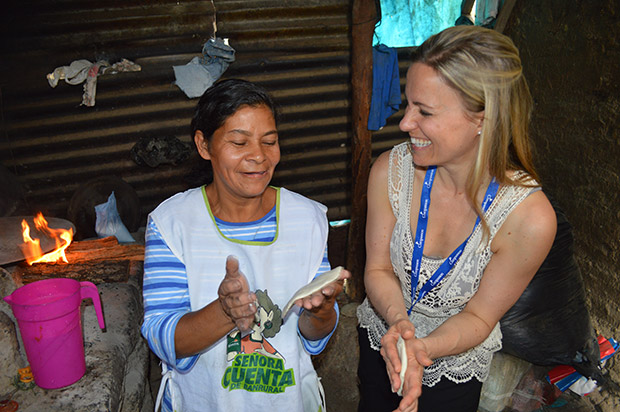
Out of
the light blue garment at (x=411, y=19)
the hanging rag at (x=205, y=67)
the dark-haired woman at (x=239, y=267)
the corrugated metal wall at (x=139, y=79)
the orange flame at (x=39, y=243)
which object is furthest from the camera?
the light blue garment at (x=411, y=19)

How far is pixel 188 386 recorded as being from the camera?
1806 mm

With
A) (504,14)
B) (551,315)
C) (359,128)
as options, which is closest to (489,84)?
(551,315)

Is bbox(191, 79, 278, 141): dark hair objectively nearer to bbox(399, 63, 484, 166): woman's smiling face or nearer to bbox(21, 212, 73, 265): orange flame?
bbox(399, 63, 484, 166): woman's smiling face

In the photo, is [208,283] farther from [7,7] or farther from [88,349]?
[7,7]

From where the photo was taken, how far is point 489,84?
176 centimetres

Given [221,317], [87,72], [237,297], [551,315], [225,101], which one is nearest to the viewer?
[237,297]

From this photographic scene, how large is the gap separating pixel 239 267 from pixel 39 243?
215cm

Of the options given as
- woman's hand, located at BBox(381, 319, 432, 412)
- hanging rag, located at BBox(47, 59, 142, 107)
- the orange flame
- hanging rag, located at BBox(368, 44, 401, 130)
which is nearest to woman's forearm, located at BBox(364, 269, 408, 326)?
woman's hand, located at BBox(381, 319, 432, 412)

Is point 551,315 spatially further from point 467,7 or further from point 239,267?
point 467,7

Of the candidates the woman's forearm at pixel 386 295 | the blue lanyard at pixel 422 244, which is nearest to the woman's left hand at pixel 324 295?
the woman's forearm at pixel 386 295

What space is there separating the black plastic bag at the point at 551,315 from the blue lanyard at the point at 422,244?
1132 mm

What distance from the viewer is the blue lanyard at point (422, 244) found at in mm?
1950

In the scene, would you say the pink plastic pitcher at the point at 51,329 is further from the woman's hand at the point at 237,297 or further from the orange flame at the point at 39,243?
the orange flame at the point at 39,243

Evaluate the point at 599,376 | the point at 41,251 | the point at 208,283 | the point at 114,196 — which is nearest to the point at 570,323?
the point at 599,376
